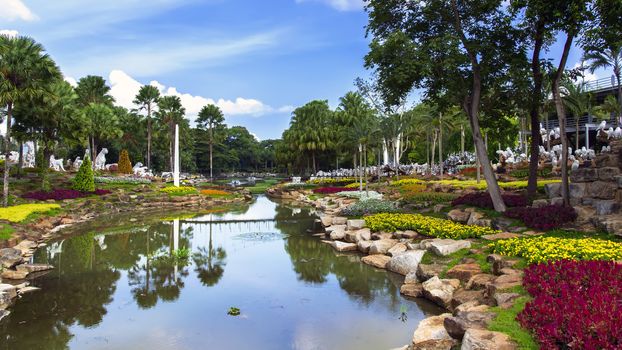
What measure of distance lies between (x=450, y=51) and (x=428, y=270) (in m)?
8.88

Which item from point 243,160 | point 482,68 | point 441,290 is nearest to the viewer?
point 441,290

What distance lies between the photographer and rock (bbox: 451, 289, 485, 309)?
9296mm

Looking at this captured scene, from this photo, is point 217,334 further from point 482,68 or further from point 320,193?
point 320,193

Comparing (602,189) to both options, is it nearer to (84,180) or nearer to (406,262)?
(406,262)

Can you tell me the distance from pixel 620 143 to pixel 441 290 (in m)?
9.15

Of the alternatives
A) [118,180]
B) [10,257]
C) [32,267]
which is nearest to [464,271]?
[32,267]

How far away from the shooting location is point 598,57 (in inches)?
1339

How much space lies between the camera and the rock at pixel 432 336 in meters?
7.16

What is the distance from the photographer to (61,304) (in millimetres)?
10914

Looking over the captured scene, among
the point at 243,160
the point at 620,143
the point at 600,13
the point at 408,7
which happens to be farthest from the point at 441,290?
the point at 243,160

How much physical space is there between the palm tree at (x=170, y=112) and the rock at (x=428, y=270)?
58.6 meters

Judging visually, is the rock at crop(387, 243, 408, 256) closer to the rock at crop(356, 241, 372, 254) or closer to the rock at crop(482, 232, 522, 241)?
the rock at crop(356, 241, 372, 254)

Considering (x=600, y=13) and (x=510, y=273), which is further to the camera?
(x=600, y=13)

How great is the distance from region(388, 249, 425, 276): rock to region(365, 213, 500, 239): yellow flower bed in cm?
193
